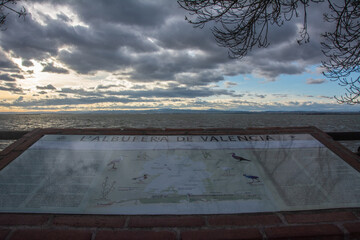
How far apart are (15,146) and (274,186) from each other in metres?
3.08

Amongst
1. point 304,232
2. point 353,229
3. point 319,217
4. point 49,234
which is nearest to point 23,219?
point 49,234

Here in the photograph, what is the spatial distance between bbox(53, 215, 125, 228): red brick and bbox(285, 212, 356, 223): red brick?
4.68 ft

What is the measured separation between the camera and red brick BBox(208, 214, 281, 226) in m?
1.79

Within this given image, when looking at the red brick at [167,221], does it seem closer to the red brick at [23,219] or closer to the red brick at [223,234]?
the red brick at [223,234]

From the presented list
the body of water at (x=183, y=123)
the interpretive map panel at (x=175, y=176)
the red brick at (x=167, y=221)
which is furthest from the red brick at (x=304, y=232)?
the body of water at (x=183, y=123)

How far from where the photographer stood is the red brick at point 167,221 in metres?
1.77

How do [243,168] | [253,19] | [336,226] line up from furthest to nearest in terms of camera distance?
[253,19] → [243,168] → [336,226]

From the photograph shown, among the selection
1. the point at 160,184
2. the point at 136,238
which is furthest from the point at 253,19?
the point at 136,238

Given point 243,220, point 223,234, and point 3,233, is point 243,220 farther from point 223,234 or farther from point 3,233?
point 3,233

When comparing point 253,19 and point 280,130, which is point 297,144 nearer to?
point 280,130

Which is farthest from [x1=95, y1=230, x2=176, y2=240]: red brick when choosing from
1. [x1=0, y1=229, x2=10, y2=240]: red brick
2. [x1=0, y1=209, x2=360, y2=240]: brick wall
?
[x1=0, y1=229, x2=10, y2=240]: red brick

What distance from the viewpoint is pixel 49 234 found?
1.64 m

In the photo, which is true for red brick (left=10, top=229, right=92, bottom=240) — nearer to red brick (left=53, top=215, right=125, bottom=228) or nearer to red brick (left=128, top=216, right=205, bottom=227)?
red brick (left=53, top=215, right=125, bottom=228)

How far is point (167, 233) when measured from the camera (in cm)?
166
